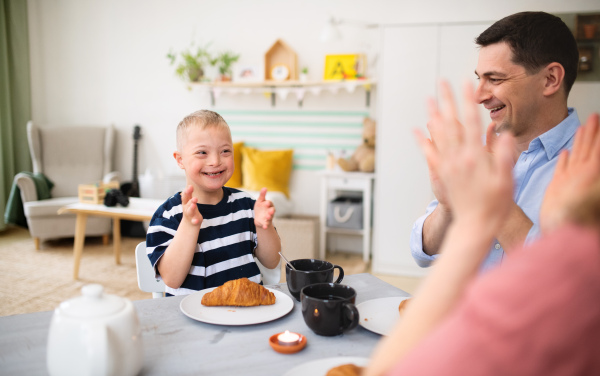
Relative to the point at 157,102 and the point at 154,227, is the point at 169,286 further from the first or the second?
the point at 157,102

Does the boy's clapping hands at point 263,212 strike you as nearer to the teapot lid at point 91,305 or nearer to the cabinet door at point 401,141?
the teapot lid at point 91,305

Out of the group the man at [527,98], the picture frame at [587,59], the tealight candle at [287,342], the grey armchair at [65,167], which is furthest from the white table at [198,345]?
the grey armchair at [65,167]

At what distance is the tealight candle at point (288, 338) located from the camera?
30.9 inches

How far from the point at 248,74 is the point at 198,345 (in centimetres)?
391

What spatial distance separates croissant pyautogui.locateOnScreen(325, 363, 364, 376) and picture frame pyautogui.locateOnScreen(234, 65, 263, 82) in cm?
395

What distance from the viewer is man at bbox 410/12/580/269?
1241 millimetres

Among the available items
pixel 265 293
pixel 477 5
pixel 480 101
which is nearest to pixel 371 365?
pixel 265 293

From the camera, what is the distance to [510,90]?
4.28 ft

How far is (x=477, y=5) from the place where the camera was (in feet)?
12.2

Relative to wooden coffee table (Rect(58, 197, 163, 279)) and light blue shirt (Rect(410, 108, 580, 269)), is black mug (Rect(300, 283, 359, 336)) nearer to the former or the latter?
light blue shirt (Rect(410, 108, 580, 269))

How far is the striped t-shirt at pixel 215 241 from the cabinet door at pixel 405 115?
2277 millimetres

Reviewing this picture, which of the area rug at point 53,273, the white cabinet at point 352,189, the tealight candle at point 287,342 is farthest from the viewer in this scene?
the white cabinet at point 352,189

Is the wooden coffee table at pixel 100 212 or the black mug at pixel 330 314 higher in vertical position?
the black mug at pixel 330 314

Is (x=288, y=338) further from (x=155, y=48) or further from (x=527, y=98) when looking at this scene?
(x=155, y=48)
